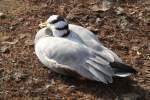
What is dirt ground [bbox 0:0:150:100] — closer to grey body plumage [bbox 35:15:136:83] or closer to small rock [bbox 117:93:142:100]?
small rock [bbox 117:93:142:100]

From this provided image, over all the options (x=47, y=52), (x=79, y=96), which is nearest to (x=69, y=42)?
(x=47, y=52)

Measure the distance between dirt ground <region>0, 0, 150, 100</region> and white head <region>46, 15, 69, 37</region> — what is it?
0.49 m

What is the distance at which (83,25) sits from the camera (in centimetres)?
786

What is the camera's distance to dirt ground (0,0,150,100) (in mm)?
6352

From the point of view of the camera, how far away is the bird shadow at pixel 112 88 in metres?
6.25

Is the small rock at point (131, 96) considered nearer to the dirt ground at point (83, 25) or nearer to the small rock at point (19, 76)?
the dirt ground at point (83, 25)

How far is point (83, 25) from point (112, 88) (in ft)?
5.74

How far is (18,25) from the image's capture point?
7.84m

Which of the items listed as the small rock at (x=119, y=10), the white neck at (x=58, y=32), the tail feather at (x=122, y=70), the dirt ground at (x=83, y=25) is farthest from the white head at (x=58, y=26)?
the small rock at (x=119, y=10)

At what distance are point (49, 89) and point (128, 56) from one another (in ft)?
4.29

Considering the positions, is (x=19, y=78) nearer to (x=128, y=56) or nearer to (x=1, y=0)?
(x=128, y=56)

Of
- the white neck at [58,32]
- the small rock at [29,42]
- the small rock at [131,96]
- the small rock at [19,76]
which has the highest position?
the white neck at [58,32]

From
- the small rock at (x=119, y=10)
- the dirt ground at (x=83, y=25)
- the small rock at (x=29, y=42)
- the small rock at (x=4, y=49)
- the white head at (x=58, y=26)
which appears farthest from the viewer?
the small rock at (x=119, y=10)

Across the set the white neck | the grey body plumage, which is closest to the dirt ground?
the grey body plumage
